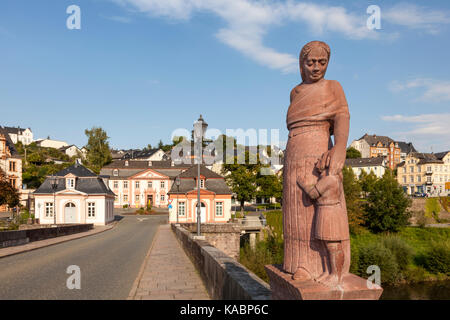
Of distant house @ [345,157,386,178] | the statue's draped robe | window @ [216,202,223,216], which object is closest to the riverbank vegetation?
window @ [216,202,223,216]

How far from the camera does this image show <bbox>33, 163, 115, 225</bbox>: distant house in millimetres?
42312

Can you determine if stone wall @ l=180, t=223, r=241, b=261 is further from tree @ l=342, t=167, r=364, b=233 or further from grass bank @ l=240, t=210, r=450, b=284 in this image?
tree @ l=342, t=167, r=364, b=233

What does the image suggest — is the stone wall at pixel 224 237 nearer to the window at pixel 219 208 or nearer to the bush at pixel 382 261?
the bush at pixel 382 261

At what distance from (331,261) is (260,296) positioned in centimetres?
138

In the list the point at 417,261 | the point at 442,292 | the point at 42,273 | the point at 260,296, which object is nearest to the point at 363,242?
the point at 417,261

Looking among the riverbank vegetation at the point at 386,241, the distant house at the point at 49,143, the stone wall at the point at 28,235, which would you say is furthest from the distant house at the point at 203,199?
the distant house at the point at 49,143

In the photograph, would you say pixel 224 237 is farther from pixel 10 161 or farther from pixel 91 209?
pixel 10 161

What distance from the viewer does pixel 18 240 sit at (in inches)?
701

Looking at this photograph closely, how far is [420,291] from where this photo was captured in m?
30.1

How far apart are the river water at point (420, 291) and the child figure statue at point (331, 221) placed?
29.0 meters

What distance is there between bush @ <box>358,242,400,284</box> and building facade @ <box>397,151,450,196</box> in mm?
51492

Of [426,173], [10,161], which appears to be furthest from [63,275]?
[426,173]
